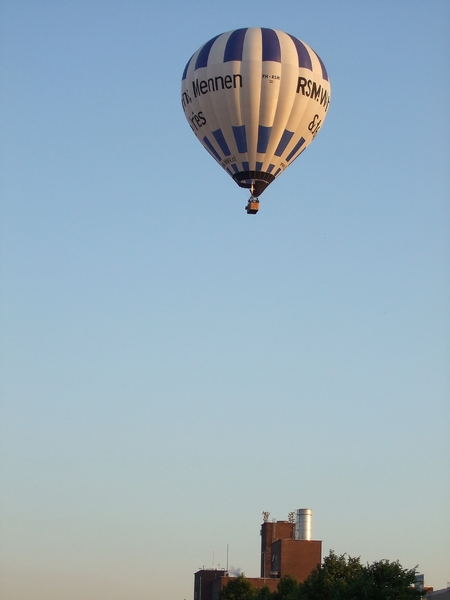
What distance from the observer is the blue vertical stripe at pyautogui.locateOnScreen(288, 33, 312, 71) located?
2655 inches

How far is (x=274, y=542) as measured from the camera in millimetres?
138875

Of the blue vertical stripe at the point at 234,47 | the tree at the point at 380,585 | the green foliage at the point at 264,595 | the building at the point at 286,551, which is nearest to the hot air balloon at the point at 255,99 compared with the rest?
the blue vertical stripe at the point at 234,47

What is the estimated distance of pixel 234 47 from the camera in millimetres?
66812

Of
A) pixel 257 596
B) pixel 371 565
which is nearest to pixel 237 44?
pixel 371 565

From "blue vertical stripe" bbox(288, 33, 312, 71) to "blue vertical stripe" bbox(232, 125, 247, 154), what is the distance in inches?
207

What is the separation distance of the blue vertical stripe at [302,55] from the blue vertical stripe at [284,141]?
157 inches

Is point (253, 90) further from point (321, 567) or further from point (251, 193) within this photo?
point (321, 567)

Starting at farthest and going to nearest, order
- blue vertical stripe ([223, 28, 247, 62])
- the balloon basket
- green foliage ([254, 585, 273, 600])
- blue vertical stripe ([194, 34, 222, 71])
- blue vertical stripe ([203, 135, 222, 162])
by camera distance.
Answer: green foliage ([254, 585, 273, 600])
blue vertical stripe ([203, 135, 222, 162])
blue vertical stripe ([194, 34, 222, 71])
the balloon basket
blue vertical stripe ([223, 28, 247, 62])

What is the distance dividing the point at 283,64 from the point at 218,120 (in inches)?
199

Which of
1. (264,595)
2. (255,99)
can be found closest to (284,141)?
(255,99)

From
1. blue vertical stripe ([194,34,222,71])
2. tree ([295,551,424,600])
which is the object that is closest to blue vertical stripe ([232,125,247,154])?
blue vertical stripe ([194,34,222,71])

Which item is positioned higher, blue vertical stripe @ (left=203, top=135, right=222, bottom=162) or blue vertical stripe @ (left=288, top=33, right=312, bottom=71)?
blue vertical stripe @ (left=288, top=33, right=312, bottom=71)

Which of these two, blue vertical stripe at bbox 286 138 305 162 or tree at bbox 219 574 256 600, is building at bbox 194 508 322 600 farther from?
blue vertical stripe at bbox 286 138 305 162

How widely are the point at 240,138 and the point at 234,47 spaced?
17.6ft
